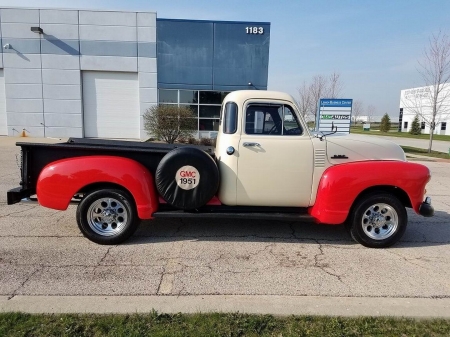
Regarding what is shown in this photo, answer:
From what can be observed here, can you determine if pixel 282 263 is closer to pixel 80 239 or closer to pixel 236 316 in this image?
pixel 236 316

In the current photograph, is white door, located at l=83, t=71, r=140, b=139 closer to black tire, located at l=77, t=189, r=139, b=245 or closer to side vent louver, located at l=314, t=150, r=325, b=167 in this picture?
black tire, located at l=77, t=189, r=139, b=245

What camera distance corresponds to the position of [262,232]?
5078 millimetres

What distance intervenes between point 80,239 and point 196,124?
1745cm

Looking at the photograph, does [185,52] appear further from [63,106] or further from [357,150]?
[357,150]

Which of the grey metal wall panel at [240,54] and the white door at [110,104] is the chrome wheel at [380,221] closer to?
the grey metal wall panel at [240,54]

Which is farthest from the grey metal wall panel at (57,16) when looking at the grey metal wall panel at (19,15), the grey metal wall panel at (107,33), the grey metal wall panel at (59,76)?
the grey metal wall panel at (59,76)

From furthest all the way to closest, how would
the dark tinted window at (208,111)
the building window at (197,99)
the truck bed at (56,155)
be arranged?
the dark tinted window at (208,111), the building window at (197,99), the truck bed at (56,155)

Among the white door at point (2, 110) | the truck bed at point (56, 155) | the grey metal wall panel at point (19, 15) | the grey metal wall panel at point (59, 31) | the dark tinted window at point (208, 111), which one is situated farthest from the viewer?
the dark tinted window at point (208, 111)

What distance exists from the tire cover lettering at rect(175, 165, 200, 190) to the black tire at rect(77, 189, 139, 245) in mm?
757

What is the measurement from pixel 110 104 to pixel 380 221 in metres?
20.1

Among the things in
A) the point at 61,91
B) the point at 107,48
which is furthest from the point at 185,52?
the point at 61,91

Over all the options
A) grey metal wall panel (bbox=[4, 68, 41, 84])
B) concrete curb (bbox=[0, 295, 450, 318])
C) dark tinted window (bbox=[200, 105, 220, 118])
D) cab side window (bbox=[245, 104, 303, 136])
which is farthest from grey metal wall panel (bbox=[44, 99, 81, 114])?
concrete curb (bbox=[0, 295, 450, 318])

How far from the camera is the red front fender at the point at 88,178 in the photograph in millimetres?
4273

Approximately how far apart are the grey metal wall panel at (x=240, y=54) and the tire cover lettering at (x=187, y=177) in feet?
61.1
